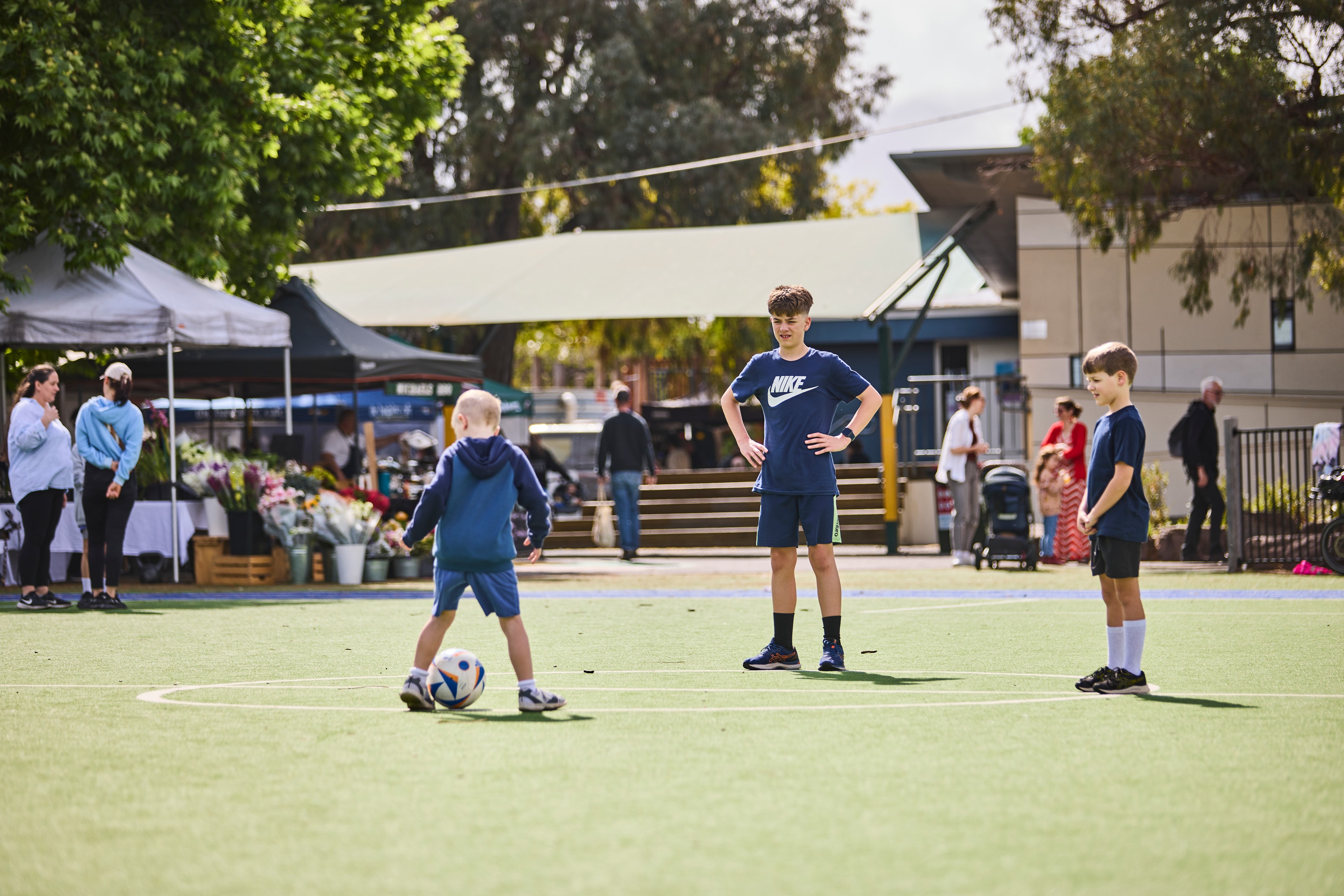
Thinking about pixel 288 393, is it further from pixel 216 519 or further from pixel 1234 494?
pixel 1234 494

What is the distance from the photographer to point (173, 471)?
1494 centimetres

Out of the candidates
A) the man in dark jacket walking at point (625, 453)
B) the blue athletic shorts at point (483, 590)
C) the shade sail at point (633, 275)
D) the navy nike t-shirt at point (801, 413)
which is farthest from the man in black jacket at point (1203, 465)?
the blue athletic shorts at point (483, 590)

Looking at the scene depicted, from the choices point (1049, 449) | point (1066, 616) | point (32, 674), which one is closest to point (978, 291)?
point (1049, 449)

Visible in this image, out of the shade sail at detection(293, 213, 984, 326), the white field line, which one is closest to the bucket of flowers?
the white field line

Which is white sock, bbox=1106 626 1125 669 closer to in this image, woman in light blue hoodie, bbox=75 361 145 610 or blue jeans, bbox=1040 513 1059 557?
woman in light blue hoodie, bbox=75 361 145 610

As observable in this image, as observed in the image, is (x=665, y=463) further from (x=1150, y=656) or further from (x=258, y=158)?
(x=1150, y=656)

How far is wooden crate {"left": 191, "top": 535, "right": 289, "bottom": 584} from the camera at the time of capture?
50.4 feet

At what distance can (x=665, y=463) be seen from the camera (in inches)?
1276

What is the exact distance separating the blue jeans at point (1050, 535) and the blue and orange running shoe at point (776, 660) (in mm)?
9932

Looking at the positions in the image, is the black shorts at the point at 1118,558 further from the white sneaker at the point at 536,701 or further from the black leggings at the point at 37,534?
the black leggings at the point at 37,534

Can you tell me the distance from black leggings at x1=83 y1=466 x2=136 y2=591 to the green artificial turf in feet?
11.5

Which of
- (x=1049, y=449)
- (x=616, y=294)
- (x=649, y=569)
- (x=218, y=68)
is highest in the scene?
(x=218, y=68)

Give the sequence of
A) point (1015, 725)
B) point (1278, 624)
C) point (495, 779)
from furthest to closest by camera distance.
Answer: point (1278, 624) < point (1015, 725) < point (495, 779)

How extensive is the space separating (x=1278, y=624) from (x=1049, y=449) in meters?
7.16
